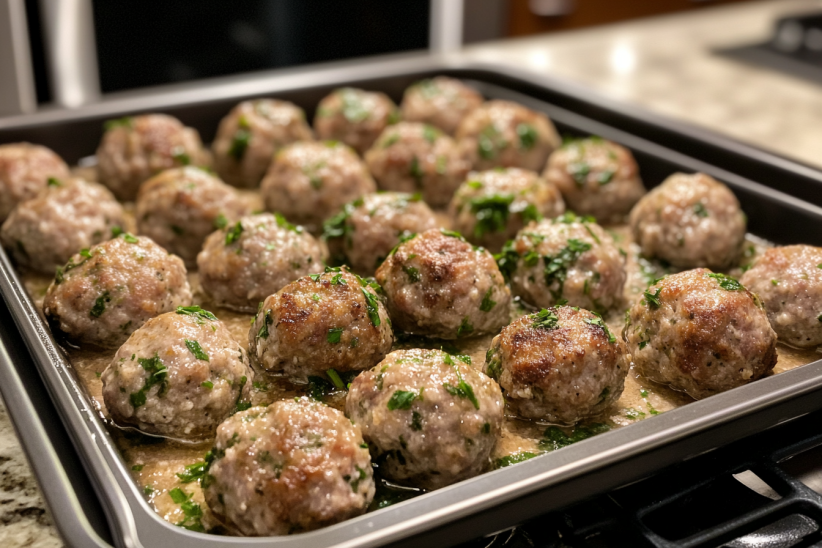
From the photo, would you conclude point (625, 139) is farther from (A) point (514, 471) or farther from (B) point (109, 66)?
(B) point (109, 66)

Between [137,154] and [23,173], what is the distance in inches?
21.1

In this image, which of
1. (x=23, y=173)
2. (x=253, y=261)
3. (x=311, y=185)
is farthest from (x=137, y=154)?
(x=253, y=261)

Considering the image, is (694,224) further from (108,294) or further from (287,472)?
(108,294)

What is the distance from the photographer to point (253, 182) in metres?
4.46

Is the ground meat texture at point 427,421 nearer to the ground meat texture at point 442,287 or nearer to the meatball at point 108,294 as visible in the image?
the ground meat texture at point 442,287

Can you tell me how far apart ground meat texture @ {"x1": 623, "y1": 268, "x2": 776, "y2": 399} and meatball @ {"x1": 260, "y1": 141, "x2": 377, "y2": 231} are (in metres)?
1.60

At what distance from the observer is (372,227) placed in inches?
140

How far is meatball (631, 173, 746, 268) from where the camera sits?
3621 millimetres

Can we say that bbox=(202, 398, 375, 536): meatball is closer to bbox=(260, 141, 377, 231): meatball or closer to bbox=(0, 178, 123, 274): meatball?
bbox=(0, 178, 123, 274): meatball

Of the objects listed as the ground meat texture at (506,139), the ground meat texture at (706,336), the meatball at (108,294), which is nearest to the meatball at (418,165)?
the ground meat texture at (506,139)

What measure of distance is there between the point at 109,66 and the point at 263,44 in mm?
1206

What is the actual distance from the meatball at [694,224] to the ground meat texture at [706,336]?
714mm

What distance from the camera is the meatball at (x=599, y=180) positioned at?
4113 mm

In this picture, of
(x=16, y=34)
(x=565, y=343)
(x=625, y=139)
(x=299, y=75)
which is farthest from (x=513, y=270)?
(x=16, y=34)
